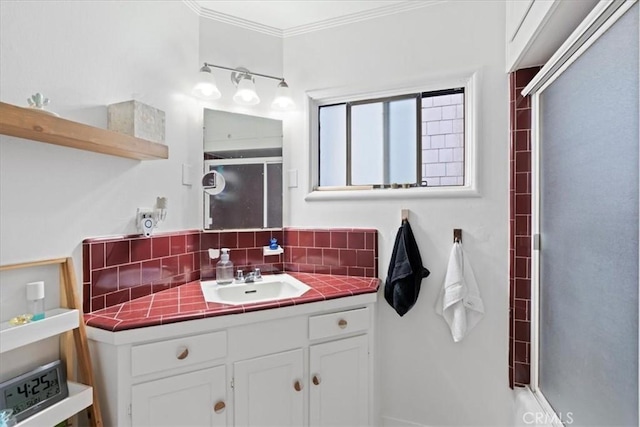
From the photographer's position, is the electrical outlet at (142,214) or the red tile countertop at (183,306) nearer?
the red tile countertop at (183,306)

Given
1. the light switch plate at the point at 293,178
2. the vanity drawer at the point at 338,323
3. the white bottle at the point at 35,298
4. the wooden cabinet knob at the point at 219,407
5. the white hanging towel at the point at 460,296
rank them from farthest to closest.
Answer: the light switch plate at the point at 293,178, the white hanging towel at the point at 460,296, the vanity drawer at the point at 338,323, the wooden cabinet knob at the point at 219,407, the white bottle at the point at 35,298

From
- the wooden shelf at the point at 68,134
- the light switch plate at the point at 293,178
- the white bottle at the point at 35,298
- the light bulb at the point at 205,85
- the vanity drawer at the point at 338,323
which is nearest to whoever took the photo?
the wooden shelf at the point at 68,134

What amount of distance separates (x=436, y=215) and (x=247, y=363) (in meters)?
1.22

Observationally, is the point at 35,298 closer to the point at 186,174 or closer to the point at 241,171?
the point at 186,174

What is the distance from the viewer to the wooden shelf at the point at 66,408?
1017mm

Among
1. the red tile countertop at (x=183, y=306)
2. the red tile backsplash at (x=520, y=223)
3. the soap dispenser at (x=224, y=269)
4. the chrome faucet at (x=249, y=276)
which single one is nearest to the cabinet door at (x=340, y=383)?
the red tile countertop at (x=183, y=306)

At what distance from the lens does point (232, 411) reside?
4.47ft

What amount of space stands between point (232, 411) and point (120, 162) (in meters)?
1.20

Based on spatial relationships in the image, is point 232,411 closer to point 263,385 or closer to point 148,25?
point 263,385

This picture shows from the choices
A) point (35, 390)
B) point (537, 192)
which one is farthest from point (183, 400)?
point (537, 192)

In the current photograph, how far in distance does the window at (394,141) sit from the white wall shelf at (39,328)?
4.70 ft

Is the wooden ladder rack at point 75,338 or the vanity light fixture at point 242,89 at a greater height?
the vanity light fixture at point 242,89

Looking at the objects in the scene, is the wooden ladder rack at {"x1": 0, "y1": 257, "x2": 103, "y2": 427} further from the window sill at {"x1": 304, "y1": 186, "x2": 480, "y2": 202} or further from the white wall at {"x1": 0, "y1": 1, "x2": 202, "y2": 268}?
the window sill at {"x1": 304, "y1": 186, "x2": 480, "y2": 202}

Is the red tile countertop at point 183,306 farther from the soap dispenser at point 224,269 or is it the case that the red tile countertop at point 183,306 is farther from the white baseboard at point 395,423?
the white baseboard at point 395,423
